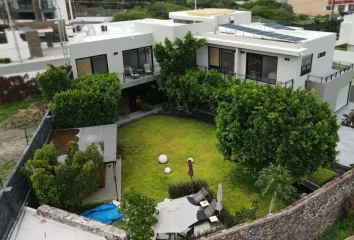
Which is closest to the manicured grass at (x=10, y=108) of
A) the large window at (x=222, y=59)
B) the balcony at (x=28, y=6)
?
the large window at (x=222, y=59)

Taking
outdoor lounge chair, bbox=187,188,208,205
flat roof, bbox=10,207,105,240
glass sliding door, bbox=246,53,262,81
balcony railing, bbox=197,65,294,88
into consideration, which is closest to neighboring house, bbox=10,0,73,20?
balcony railing, bbox=197,65,294,88

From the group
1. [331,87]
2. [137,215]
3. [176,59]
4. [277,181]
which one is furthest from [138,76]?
[137,215]

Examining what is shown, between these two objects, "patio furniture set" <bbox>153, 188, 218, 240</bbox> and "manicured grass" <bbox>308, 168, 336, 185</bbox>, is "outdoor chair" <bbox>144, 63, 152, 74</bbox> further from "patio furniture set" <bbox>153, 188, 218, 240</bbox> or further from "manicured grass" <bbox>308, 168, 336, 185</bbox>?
"manicured grass" <bbox>308, 168, 336, 185</bbox>

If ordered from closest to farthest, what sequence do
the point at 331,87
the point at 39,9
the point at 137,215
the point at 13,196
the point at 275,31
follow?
the point at 137,215, the point at 13,196, the point at 331,87, the point at 275,31, the point at 39,9

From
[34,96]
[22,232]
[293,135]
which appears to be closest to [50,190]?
[22,232]

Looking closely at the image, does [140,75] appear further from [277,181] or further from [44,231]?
[44,231]

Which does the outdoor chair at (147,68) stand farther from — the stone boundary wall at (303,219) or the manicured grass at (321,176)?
the stone boundary wall at (303,219)
